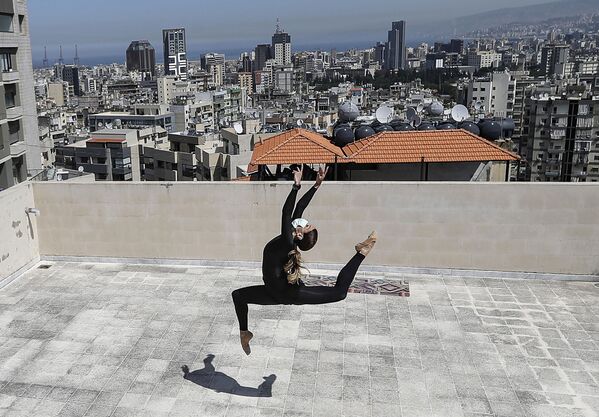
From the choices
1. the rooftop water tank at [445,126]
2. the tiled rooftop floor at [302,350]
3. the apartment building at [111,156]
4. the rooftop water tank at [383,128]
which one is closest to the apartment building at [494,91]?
the apartment building at [111,156]

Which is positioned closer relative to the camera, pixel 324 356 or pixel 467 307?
pixel 324 356

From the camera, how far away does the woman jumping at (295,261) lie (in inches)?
248

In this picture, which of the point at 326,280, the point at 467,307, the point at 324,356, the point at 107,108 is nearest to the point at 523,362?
the point at 467,307

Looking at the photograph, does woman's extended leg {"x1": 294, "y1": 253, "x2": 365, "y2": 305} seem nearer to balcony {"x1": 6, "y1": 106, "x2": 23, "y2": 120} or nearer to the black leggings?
the black leggings

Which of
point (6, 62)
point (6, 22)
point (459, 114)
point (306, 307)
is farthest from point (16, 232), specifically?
point (6, 22)

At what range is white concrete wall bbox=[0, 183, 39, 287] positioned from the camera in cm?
1186

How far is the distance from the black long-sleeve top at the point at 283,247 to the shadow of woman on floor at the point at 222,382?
1.97 m

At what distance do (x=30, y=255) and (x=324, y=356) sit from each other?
314 inches

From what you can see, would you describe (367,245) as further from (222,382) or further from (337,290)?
(222,382)

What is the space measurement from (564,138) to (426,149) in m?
66.1

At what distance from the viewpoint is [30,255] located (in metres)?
12.9

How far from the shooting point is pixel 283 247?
6352 mm

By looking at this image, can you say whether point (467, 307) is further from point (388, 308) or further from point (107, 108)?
point (107, 108)

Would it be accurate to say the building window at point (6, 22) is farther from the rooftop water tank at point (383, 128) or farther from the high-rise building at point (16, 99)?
the rooftop water tank at point (383, 128)
